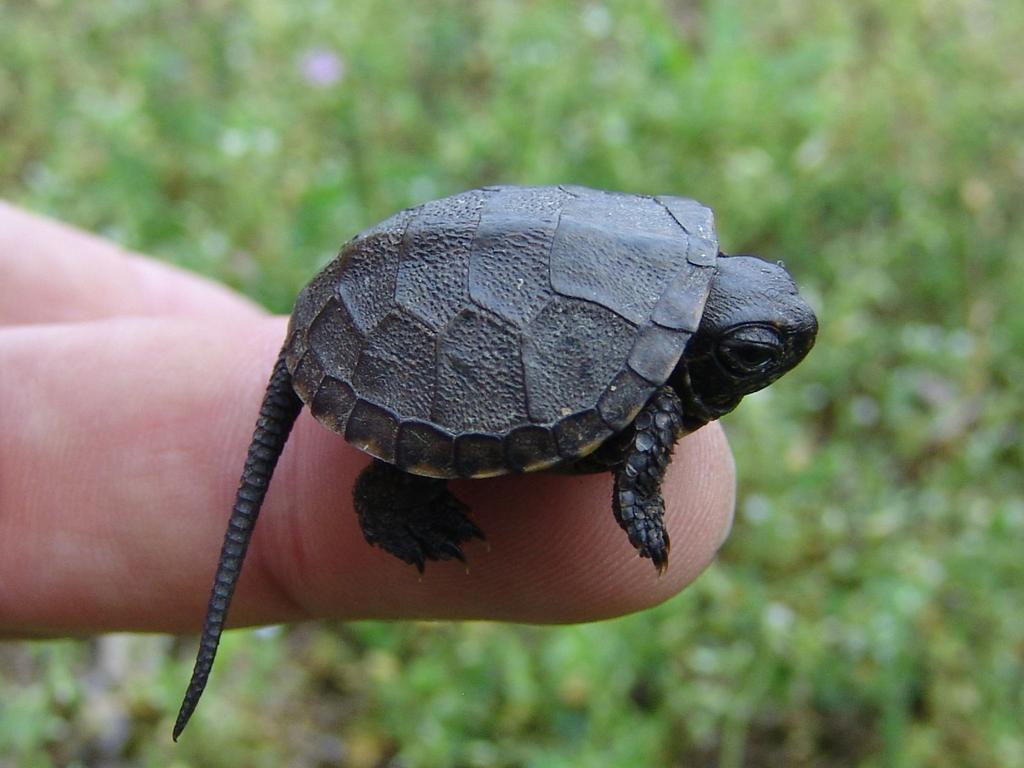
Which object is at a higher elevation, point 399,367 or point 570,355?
point 570,355

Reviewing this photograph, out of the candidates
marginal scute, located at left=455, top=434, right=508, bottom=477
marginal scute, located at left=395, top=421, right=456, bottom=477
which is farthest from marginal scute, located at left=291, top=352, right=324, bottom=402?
marginal scute, located at left=455, top=434, right=508, bottom=477

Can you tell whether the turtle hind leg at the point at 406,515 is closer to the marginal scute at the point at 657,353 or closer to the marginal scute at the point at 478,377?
the marginal scute at the point at 478,377

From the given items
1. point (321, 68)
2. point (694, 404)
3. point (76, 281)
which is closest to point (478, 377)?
point (694, 404)

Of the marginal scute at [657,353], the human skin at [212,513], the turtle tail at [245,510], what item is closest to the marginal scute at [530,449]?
the marginal scute at [657,353]

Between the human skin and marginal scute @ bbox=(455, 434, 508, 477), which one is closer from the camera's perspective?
marginal scute @ bbox=(455, 434, 508, 477)

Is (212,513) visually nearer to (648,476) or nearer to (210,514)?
(210,514)

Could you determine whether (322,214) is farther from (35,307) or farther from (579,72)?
(579,72)

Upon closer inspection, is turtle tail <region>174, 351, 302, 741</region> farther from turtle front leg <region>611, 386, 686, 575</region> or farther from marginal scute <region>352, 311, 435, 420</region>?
turtle front leg <region>611, 386, 686, 575</region>
